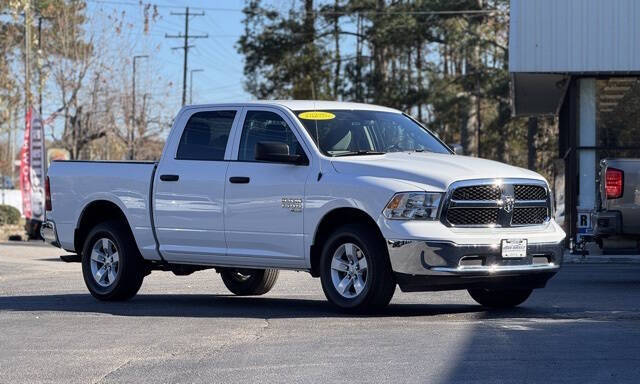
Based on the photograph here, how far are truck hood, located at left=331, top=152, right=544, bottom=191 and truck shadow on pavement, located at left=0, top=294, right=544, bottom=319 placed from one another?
1.27 metres

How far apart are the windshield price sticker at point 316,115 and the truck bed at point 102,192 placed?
5.98 ft

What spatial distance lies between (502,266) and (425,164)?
44.2 inches

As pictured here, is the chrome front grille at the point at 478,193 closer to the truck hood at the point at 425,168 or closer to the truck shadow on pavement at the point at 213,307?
the truck hood at the point at 425,168

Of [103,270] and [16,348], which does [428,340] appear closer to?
[16,348]

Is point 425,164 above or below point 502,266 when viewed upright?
above

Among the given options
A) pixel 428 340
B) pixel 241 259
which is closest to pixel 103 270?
pixel 241 259

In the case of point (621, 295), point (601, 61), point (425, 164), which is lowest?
point (621, 295)

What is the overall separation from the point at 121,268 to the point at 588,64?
47.1 ft

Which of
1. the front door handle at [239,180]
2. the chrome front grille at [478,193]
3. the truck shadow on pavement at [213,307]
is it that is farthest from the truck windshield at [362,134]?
the truck shadow on pavement at [213,307]

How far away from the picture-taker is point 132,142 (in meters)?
62.7

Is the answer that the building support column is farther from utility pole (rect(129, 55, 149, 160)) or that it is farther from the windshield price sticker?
utility pole (rect(129, 55, 149, 160))

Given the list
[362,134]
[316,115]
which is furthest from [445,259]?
[316,115]

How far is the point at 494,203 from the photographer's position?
431 inches

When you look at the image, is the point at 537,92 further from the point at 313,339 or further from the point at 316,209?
the point at 313,339
